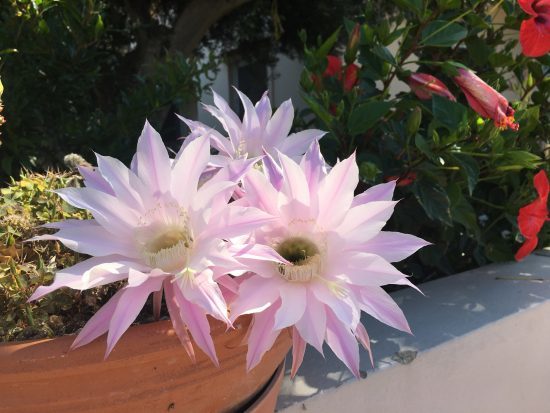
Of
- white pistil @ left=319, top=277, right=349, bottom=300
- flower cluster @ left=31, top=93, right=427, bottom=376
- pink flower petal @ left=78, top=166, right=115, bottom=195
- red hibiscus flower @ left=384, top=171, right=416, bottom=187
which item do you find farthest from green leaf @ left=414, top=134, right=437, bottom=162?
pink flower petal @ left=78, top=166, right=115, bottom=195

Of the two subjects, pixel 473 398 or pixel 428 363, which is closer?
pixel 428 363

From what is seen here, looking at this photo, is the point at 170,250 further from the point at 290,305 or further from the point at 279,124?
the point at 279,124

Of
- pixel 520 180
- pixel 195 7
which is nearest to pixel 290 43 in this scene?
pixel 195 7

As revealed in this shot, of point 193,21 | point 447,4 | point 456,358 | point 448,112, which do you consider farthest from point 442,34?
point 193,21

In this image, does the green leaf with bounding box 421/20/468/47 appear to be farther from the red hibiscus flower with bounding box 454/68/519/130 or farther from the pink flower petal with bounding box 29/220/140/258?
the pink flower petal with bounding box 29/220/140/258

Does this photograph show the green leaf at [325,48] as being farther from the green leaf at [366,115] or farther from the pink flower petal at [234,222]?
the pink flower petal at [234,222]

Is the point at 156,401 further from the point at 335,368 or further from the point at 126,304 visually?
the point at 335,368
